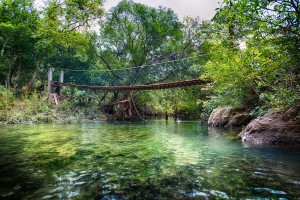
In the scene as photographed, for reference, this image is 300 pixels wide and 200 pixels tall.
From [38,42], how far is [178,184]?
13180 millimetres

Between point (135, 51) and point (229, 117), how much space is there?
9998mm

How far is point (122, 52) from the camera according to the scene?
18.3 m

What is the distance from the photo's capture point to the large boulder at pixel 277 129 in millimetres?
4664

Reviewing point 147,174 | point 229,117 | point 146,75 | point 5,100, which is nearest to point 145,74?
point 146,75

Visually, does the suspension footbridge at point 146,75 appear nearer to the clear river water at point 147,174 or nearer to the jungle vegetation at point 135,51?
the jungle vegetation at point 135,51

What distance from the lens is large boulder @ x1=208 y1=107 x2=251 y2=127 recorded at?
8.88 m

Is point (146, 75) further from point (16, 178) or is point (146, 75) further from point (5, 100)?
point (16, 178)

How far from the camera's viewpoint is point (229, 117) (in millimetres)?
9570

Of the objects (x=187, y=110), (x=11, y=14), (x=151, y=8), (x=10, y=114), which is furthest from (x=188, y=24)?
(x=10, y=114)

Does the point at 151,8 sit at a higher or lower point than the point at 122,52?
higher

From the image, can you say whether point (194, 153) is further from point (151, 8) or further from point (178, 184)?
point (151, 8)

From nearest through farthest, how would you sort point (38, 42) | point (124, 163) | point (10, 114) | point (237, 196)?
point (237, 196) < point (124, 163) < point (10, 114) < point (38, 42)

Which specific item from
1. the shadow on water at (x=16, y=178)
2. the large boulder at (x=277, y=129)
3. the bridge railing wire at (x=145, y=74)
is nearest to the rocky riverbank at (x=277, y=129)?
the large boulder at (x=277, y=129)

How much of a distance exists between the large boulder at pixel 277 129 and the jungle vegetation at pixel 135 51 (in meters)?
0.28
